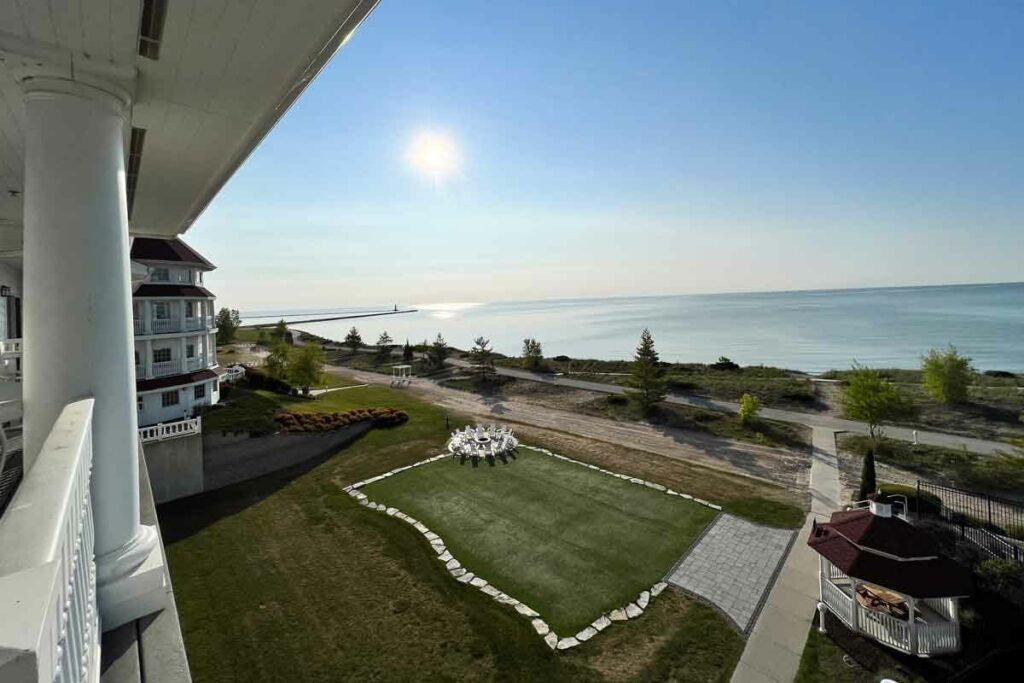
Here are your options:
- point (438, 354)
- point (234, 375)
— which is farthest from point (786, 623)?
point (438, 354)

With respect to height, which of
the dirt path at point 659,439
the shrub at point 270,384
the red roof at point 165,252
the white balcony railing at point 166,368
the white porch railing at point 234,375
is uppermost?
the red roof at point 165,252

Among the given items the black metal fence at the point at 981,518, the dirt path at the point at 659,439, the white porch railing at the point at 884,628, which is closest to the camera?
the white porch railing at the point at 884,628

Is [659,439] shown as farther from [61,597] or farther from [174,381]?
[174,381]

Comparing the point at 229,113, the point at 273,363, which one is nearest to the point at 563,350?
the point at 273,363

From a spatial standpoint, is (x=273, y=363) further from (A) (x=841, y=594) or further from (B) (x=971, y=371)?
(B) (x=971, y=371)

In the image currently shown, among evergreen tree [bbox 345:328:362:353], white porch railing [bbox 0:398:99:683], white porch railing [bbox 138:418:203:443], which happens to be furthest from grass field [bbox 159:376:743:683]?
evergreen tree [bbox 345:328:362:353]

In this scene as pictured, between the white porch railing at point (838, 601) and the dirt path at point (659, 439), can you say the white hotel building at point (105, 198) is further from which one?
the dirt path at point (659, 439)

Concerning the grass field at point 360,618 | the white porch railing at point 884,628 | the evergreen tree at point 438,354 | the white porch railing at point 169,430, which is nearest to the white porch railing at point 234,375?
the evergreen tree at point 438,354
